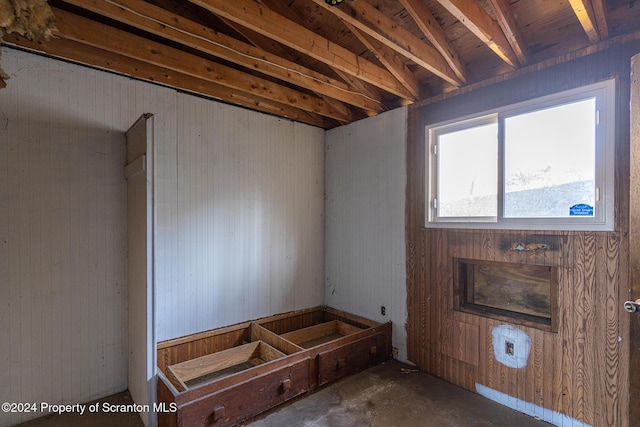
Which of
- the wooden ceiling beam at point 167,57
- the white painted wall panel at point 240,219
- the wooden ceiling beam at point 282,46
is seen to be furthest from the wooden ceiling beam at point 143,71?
the wooden ceiling beam at point 282,46

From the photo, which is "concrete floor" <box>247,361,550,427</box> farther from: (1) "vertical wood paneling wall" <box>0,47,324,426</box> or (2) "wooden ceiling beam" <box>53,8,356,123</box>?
(2) "wooden ceiling beam" <box>53,8,356,123</box>

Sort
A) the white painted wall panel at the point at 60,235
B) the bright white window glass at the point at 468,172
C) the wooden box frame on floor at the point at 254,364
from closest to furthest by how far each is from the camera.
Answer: the wooden box frame on floor at the point at 254,364, the white painted wall panel at the point at 60,235, the bright white window glass at the point at 468,172

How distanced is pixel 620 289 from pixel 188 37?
302cm

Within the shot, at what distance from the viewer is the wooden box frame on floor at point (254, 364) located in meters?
1.90

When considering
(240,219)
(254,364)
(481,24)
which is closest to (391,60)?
(481,24)

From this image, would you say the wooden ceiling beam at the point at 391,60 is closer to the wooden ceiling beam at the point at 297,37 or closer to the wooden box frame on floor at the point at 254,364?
the wooden ceiling beam at the point at 297,37

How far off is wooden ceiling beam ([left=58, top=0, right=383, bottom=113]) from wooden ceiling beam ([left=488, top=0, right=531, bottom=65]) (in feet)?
4.13

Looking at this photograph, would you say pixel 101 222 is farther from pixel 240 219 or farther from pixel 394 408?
pixel 394 408

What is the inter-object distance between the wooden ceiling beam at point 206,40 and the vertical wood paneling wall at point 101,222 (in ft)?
2.36

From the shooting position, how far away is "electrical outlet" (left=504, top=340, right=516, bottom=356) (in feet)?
7.34

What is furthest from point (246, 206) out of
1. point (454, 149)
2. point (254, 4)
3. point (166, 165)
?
point (454, 149)

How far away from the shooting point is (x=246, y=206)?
3.06 m

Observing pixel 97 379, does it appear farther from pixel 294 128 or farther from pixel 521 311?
pixel 521 311

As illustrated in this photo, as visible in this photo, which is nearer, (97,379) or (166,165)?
(97,379)
